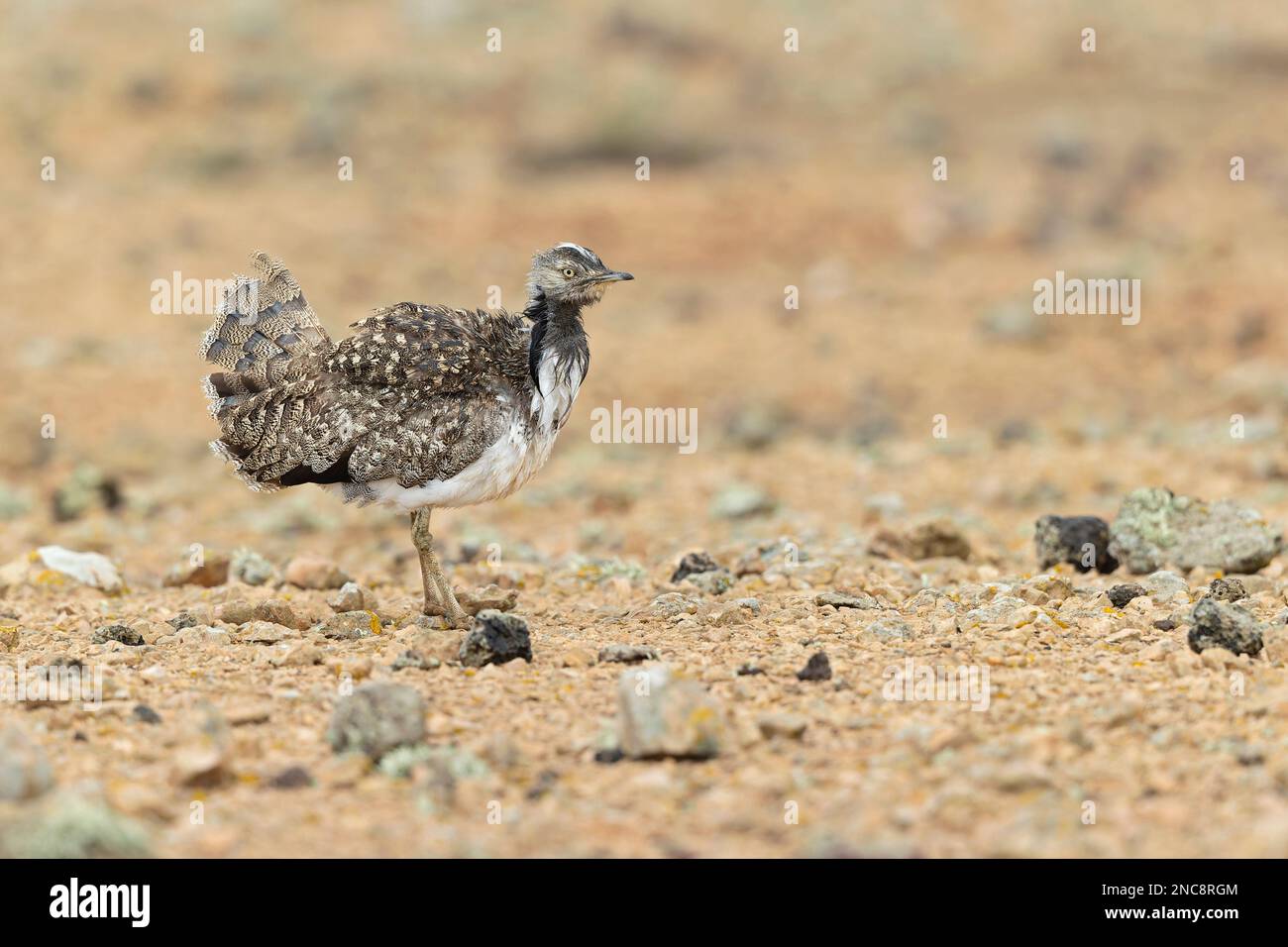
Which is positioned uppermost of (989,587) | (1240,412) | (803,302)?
(803,302)

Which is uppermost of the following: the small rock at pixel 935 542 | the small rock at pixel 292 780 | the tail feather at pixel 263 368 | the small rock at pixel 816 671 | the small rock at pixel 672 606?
the tail feather at pixel 263 368

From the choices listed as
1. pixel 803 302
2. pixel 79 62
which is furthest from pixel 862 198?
pixel 79 62

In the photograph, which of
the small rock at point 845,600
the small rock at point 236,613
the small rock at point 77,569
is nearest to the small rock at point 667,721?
the small rock at point 845,600

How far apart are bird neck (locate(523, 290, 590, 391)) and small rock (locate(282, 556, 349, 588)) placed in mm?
2277

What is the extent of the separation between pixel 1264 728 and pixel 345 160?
22.0 metres

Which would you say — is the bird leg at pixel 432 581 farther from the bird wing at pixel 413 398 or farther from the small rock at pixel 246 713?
the small rock at pixel 246 713

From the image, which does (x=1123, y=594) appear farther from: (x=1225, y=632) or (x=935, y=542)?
(x=935, y=542)

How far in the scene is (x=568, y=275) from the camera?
8773 mm

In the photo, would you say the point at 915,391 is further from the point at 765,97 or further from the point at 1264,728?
the point at 765,97

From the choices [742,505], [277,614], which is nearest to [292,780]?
[277,614]

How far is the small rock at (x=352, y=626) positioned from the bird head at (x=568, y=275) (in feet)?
6.76

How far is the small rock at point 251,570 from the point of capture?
33.0 ft

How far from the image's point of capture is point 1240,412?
15680 mm

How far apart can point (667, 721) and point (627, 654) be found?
136 centimetres
